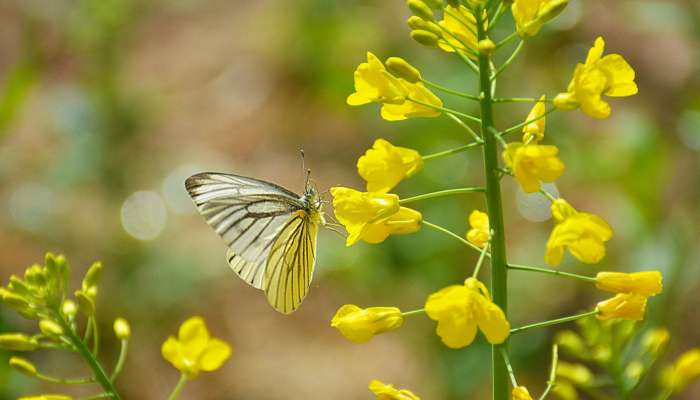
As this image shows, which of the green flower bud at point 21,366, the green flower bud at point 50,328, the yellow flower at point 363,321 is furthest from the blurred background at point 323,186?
the yellow flower at point 363,321

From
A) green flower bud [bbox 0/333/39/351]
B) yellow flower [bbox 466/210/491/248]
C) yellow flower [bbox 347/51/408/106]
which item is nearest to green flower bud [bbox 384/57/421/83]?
yellow flower [bbox 347/51/408/106]

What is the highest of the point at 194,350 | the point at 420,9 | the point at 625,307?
the point at 420,9

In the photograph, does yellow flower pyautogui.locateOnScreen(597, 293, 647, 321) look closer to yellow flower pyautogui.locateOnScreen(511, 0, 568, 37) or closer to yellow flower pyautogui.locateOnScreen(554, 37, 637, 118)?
yellow flower pyautogui.locateOnScreen(554, 37, 637, 118)

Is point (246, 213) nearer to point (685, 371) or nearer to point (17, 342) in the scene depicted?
point (17, 342)

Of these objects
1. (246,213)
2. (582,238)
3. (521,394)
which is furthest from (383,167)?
(246,213)

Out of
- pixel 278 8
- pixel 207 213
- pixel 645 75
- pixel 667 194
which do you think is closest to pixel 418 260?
pixel 667 194

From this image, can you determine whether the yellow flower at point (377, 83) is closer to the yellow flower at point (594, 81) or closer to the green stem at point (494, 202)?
the green stem at point (494, 202)
